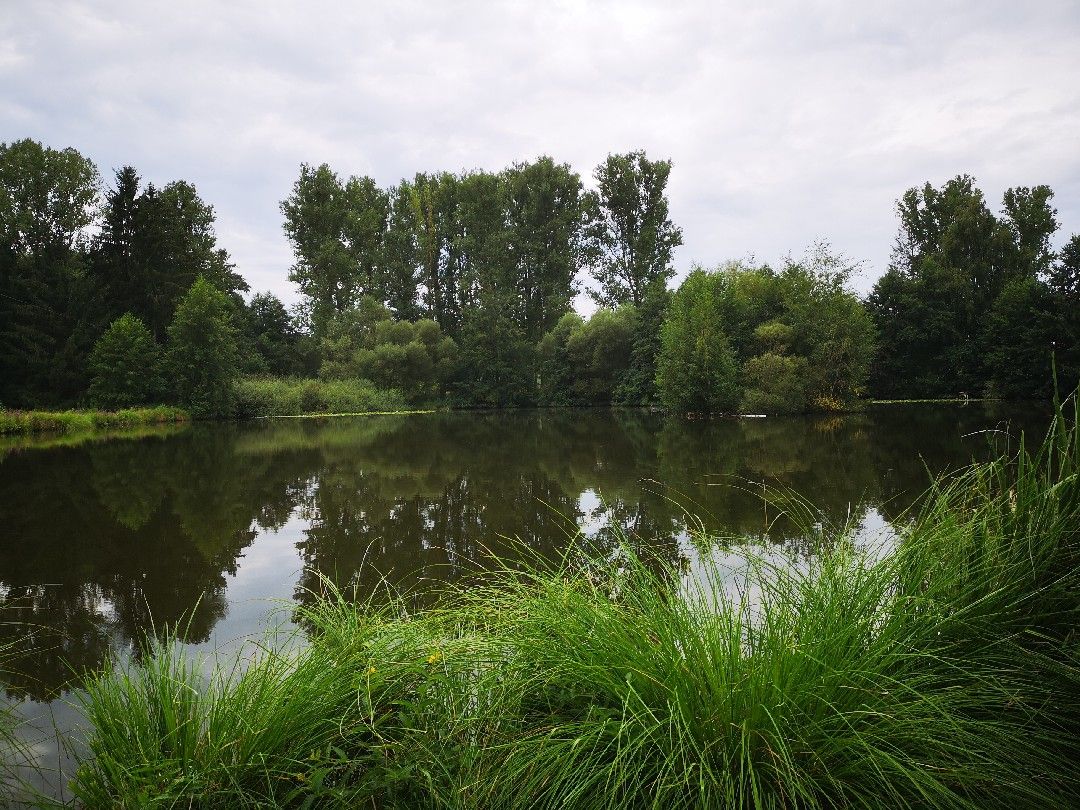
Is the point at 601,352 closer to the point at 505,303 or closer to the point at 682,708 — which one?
the point at 505,303

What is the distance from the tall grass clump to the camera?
3053cm

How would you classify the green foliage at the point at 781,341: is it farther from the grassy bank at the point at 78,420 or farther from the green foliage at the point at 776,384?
the grassy bank at the point at 78,420

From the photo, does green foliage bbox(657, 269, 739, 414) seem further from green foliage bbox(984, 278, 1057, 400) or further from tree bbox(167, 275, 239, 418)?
tree bbox(167, 275, 239, 418)

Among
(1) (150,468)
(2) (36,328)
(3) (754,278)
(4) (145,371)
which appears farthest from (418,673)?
(2) (36,328)

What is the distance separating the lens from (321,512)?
24.8ft

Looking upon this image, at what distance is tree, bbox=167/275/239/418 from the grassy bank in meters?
1.54

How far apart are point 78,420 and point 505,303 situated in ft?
78.5

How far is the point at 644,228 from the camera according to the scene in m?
42.2

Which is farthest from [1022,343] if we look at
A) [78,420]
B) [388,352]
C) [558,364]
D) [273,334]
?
[273,334]

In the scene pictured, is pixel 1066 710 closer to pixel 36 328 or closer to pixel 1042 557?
pixel 1042 557

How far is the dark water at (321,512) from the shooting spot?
414 centimetres

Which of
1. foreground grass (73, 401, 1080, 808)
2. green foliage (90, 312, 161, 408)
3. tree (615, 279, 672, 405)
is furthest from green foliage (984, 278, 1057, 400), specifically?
green foliage (90, 312, 161, 408)

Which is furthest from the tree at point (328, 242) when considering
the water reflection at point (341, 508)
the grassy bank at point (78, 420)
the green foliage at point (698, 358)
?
the water reflection at point (341, 508)

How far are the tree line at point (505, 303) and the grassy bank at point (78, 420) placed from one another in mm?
1719
